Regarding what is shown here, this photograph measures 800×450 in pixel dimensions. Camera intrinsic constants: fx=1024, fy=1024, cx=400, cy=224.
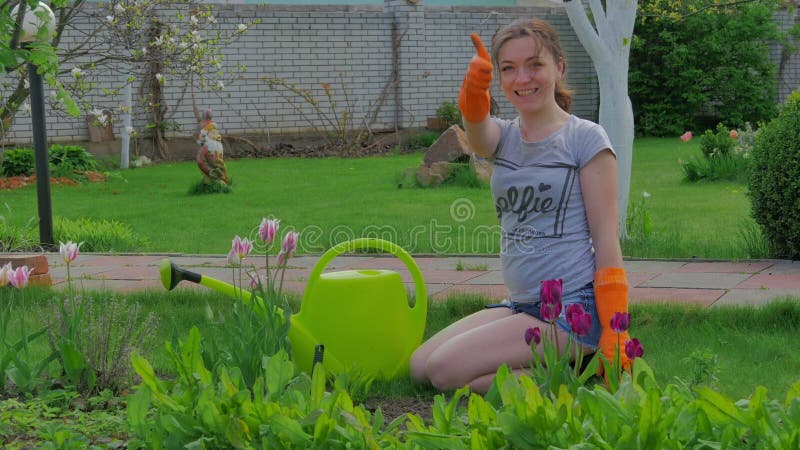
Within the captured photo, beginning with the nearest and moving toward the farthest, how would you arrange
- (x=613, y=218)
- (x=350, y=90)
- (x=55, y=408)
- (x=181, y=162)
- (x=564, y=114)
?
(x=55, y=408)
(x=613, y=218)
(x=564, y=114)
(x=181, y=162)
(x=350, y=90)

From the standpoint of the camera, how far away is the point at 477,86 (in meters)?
3.34

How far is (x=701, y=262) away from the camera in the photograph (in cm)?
600

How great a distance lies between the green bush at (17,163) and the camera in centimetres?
1248

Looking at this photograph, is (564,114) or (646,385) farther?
(564,114)

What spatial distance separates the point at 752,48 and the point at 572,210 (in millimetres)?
16303

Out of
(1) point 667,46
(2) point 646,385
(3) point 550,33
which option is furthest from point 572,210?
(1) point 667,46

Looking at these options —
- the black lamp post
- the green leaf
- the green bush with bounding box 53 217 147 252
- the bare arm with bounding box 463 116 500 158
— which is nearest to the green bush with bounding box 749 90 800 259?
the bare arm with bounding box 463 116 500 158

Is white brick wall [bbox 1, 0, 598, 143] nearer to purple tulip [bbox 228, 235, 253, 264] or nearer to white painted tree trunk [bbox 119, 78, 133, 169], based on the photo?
white painted tree trunk [bbox 119, 78, 133, 169]

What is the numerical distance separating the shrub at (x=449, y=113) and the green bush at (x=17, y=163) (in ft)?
22.7

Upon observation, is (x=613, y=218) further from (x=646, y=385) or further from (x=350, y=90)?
(x=350, y=90)

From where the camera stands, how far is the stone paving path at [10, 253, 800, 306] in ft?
16.4

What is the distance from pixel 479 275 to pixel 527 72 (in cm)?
243

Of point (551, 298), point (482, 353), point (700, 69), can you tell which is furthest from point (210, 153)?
point (700, 69)

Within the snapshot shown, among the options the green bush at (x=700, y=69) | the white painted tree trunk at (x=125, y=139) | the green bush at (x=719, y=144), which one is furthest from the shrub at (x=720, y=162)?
the white painted tree trunk at (x=125, y=139)
